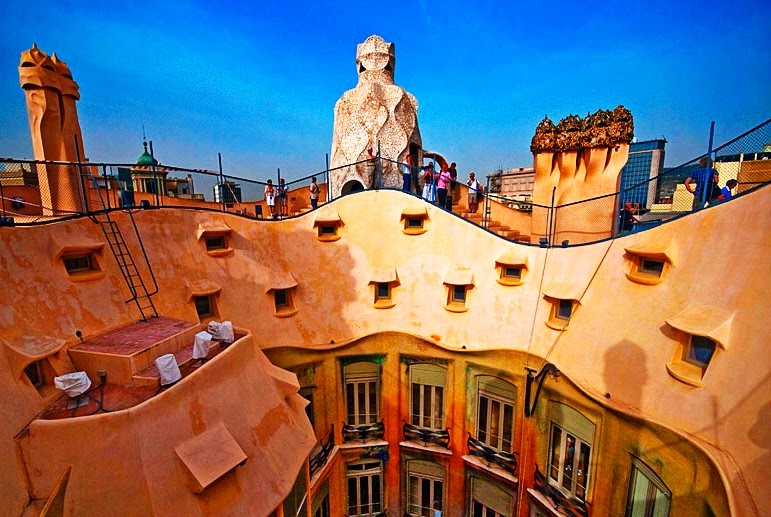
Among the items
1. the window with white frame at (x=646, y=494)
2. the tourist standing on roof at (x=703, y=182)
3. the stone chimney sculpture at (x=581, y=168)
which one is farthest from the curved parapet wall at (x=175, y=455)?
the stone chimney sculpture at (x=581, y=168)

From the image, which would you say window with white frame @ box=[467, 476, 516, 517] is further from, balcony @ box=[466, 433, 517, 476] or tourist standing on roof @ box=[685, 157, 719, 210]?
tourist standing on roof @ box=[685, 157, 719, 210]

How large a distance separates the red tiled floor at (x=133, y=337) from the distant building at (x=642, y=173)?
13294 mm

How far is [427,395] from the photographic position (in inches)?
564

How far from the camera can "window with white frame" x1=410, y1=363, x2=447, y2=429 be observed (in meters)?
14.0

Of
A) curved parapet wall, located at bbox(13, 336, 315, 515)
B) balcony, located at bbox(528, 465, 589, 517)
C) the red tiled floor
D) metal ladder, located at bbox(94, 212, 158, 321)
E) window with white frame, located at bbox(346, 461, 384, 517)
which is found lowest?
window with white frame, located at bbox(346, 461, 384, 517)

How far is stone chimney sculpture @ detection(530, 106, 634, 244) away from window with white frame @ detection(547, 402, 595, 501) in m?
7.35

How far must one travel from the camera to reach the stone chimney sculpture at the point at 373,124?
63.3ft

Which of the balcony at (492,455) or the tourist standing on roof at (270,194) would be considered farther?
the tourist standing on roof at (270,194)

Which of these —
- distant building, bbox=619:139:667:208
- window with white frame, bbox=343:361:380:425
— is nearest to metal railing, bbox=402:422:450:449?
window with white frame, bbox=343:361:380:425

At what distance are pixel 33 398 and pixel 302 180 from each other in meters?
11.9

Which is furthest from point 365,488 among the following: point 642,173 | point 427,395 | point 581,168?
point 642,173

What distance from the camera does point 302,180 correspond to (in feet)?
52.9

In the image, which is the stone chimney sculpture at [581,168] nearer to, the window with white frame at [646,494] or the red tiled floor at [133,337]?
the window with white frame at [646,494]

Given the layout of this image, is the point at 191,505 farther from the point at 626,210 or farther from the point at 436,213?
the point at 626,210
